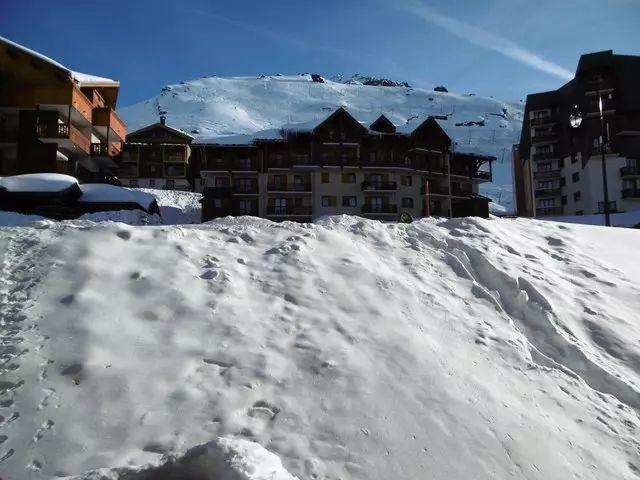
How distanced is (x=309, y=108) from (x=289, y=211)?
366 feet

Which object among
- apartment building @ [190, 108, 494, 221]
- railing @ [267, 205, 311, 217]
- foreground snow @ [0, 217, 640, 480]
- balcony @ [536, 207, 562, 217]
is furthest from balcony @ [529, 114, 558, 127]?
foreground snow @ [0, 217, 640, 480]

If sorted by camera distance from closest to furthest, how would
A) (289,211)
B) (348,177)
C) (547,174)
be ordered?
(289,211) → (348,177) → (547,174)

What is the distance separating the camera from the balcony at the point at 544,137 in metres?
53.0

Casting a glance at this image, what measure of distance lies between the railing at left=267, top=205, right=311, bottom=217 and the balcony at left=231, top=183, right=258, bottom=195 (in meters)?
1.97

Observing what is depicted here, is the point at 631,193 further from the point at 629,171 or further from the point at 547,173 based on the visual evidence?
the point at 547,173

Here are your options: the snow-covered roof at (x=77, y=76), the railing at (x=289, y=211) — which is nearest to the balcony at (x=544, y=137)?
the railing at (x=289, y=211)

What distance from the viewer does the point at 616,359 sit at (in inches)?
227

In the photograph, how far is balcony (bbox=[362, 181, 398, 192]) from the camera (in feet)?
134

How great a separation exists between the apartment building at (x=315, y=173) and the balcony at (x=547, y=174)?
1797 cm

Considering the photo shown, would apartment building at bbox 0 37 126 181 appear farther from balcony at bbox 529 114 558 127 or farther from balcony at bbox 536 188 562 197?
balcony at bbox 529 114 558 127

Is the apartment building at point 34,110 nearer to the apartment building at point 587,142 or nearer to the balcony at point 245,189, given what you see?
the balcony at point 245,189

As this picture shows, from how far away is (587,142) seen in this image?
47.4 m

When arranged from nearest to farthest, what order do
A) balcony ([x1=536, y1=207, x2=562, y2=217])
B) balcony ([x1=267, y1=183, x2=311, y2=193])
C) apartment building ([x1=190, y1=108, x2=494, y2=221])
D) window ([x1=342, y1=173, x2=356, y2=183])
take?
apartment building ([x1=190, y1=108, x2=494, y2=221]), balcony ([x1=267, y1=183, x2=311, y2=193]), window ([x1=342, y1=173, x2=356, y2=183]), balcony ([x1=536, y1=207, x2=562, y2=217])

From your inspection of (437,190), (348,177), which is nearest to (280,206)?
(348,177)
